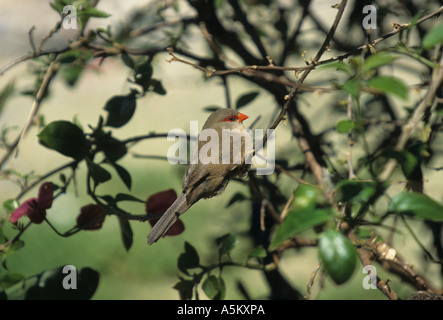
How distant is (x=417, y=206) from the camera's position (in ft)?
1.89

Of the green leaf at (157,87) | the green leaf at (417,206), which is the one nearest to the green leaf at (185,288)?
the green leaf at (157,87)

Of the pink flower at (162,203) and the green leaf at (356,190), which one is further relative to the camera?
the pink flower at (162,203)

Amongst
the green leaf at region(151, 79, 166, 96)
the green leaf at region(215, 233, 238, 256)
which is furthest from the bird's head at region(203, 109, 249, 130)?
the green leaf at region(215, 233, 238, 256)

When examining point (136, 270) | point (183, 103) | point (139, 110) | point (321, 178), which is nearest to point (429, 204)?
point (321, 178)

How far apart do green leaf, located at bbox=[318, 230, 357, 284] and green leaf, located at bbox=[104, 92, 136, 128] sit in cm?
54

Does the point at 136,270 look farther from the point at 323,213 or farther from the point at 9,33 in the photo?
the point at 323,213

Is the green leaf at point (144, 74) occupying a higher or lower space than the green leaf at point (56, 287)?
higher

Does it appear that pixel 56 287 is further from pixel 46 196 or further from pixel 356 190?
pixel 356 190

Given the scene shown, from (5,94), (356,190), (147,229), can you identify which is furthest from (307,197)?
(147,229)

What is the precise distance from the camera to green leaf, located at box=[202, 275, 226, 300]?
0.94 m

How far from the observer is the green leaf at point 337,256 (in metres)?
0.56

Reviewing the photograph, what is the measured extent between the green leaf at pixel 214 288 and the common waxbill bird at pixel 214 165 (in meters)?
0.18

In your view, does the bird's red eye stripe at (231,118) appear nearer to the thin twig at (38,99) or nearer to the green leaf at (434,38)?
the thin twig at (38,99)

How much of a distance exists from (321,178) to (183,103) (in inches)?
86.6
